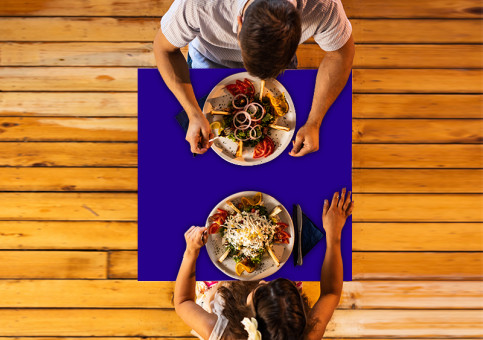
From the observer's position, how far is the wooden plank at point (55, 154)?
8.07 feet

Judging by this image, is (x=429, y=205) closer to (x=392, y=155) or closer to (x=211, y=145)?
(x=392, y=155)

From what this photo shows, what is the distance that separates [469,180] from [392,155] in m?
0.56

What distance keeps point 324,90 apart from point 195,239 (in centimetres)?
82

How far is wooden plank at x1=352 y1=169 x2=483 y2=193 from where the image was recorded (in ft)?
8.20

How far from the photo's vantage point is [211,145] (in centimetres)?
155

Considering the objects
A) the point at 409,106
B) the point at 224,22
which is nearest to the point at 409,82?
the point at 409,106

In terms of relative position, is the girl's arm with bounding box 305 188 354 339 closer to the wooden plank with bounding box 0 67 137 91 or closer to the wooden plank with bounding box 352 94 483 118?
the wooden plank with bounding box 352 94 483 118

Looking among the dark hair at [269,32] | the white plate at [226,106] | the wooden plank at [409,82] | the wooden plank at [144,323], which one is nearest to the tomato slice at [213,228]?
the white plate at [226,106]

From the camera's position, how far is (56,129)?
2.46m

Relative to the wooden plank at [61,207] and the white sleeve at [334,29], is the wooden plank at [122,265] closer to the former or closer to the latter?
the wooden plank at [61,207]

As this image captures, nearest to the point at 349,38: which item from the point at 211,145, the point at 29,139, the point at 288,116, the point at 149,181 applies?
the point at 288,116

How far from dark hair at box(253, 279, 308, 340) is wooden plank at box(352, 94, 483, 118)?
154 centimetres

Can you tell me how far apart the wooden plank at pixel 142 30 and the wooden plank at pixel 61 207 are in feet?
3.45

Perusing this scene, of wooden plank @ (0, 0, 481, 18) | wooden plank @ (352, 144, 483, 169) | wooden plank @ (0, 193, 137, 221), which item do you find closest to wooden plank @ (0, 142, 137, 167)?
wooden plank @ (0, 193, 137, 221)
